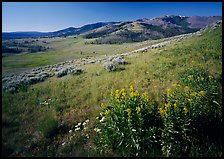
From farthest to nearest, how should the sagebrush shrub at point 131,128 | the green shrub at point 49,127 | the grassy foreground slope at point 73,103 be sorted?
the green shrub at point 49,127 < the grassy foreground slope at point 73,103 < the sagebrush shrub at point 131,128

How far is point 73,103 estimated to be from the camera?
10.1 m

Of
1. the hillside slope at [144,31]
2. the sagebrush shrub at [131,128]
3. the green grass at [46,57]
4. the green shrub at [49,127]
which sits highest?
the hillside slope at [144,31]

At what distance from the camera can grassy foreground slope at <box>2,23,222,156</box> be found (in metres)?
7.55

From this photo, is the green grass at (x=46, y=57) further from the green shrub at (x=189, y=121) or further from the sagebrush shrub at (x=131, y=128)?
the green shrub at (x=189, y=121)

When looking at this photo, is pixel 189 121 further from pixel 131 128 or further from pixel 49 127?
pixel 49 127

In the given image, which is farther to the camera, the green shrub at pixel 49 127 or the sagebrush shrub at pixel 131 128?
the green shrub at pixel 49 127

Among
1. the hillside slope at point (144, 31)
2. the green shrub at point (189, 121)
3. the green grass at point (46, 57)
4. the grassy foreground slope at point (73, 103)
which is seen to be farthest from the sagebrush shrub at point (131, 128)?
the hillside slope at point (144, 31)

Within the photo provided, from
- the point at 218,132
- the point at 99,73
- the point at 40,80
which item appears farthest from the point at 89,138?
the point at 40,80

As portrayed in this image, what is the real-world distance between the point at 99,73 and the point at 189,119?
841cm

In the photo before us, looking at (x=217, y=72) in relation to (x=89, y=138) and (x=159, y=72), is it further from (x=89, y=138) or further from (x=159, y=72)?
(x=89, y=138)

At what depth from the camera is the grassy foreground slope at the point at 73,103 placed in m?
7.55

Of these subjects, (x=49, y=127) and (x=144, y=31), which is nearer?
(x=49, y=127)

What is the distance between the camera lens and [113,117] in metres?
6.48

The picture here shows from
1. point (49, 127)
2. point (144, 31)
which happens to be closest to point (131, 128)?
point (49, 127)
